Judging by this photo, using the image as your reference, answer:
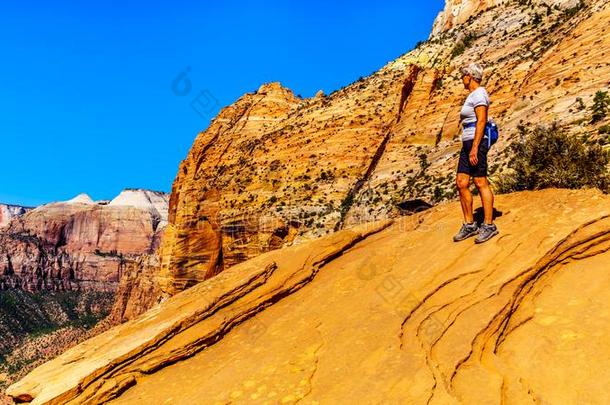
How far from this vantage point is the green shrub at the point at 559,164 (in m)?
10.9

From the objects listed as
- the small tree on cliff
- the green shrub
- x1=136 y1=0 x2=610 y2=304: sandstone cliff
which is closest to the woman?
the green shrub

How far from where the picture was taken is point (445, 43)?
7019cm

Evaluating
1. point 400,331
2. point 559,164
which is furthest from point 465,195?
point 400,331

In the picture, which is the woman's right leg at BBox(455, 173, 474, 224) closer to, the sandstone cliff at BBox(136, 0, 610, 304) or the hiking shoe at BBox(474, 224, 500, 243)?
the hiking shoe at BBox(474, 224, 500, 243)

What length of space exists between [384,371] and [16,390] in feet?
21.9

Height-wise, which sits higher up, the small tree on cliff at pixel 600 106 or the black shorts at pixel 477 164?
the black shorts at pixel 477 164

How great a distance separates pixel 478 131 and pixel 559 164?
298cm

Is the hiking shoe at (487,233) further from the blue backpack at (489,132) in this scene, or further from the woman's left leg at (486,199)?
the blue backpack at (489,132)

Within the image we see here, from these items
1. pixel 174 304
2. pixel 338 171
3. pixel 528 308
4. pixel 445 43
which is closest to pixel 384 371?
pixel 528 308

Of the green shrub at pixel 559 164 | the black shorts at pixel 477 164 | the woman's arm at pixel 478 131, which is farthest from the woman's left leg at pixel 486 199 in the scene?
the green shrub at pixel 559 164

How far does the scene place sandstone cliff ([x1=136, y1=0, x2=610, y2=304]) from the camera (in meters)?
33.5

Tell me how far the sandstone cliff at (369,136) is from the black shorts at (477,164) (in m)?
16.4

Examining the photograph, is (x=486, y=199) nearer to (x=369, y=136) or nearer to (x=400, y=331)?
(x=400, y=331)

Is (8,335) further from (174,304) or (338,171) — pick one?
(174,304)
